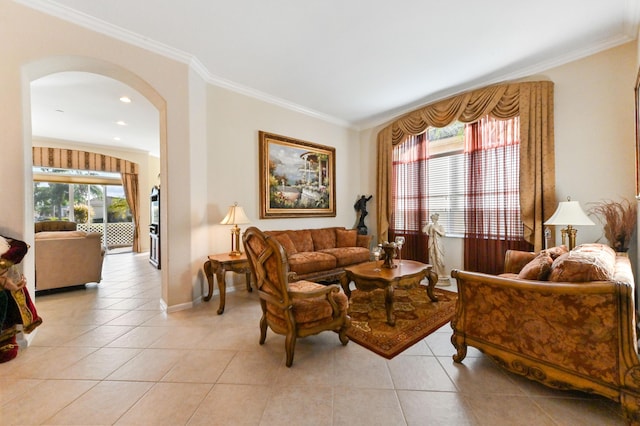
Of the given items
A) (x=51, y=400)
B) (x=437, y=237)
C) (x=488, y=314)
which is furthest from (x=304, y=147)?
(x=51, y=400)

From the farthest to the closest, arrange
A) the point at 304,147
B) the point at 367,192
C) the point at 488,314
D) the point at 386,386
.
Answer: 1. the point at 367,192
2. the point at 304,147
3. the point at 488,314
4. the point at 386,386

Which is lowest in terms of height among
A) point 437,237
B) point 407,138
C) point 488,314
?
point 488,314

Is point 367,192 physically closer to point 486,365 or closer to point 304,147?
point 304,147

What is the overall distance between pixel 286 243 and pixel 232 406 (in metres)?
2.71

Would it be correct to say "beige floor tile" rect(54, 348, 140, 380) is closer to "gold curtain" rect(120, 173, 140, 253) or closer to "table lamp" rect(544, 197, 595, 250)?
"table lamp" rect(544, 197, 595, 250)

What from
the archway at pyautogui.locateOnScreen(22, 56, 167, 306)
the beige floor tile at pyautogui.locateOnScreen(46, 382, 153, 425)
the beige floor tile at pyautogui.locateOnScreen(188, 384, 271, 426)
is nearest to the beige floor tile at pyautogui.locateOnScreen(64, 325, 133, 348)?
the archway at pyautogui.locateOnScreen(22, 56, 167, 306)

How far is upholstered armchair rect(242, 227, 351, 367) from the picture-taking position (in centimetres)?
197

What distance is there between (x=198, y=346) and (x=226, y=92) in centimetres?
345

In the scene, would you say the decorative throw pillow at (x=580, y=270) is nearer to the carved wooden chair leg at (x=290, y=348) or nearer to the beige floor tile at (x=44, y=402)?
the carved wooden chair leg at (x=290, y=348)

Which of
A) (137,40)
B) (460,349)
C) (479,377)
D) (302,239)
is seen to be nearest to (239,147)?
(137,40)

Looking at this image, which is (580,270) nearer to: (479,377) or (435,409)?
(479,377)

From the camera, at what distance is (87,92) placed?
3971 millimetres

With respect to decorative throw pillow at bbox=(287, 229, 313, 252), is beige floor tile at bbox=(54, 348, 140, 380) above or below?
below

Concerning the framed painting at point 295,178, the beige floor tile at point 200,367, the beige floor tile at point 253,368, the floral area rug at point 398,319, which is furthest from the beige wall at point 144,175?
the beige floor tile at point 253,368
